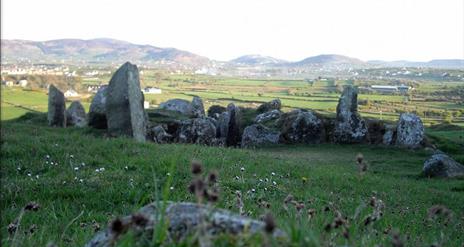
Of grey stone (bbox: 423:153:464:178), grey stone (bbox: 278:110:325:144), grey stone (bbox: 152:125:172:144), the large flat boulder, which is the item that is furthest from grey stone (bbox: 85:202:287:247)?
the large flat boulder

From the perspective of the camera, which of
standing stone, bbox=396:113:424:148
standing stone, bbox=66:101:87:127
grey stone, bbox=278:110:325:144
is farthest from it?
standing stone, bbox=66:101:87:127

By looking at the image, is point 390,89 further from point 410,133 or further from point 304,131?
point 304,131

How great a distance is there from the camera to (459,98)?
184 feet

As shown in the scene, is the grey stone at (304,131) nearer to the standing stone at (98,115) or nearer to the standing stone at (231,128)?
the standing stone at (231,128)

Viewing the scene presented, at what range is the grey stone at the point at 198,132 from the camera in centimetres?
2995

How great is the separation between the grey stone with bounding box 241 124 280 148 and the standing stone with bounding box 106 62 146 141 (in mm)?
8068

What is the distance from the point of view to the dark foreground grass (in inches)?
208

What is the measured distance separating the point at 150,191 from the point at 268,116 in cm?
3114

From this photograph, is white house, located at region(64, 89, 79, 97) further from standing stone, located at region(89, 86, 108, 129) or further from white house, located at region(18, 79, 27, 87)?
standing stone, located at region(89, 86, 108, 129)

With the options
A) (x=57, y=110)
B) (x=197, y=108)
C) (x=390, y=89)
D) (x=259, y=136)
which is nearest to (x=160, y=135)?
(x=259, y=136)

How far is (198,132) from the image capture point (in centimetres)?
3028

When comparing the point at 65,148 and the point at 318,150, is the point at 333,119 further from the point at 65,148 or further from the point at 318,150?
the point at 65,148

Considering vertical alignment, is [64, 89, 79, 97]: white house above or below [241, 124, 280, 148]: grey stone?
below

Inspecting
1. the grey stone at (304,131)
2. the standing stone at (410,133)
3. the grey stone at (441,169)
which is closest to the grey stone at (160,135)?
the grey stone at (304,131)
